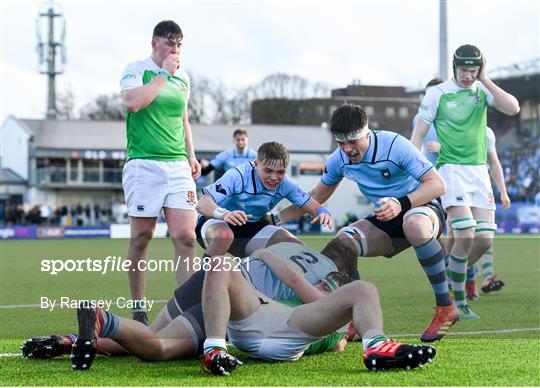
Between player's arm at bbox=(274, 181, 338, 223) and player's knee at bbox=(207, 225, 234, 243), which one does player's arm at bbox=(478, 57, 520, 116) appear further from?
player's knee at bbox=(207, 225, 234, 243)

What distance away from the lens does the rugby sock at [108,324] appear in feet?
15.6

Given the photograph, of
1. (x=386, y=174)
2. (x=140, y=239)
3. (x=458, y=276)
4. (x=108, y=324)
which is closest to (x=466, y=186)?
(x=458, y=276)

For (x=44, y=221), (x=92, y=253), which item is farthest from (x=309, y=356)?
(x=44, y=221)

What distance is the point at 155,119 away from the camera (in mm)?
7066

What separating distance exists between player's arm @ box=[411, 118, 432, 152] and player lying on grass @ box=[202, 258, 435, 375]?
3.48 metres

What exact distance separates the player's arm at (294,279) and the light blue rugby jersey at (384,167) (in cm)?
160

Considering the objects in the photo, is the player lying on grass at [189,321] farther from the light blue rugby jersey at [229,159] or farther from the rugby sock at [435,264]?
the light blue rugby jersey at [229,159]

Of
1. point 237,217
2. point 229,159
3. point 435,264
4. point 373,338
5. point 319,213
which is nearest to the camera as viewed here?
point 373,338

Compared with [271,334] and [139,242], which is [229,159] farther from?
[271,334]

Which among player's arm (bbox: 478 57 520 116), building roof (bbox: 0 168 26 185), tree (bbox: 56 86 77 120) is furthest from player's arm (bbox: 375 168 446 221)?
building roof (bbox: 0 168 26 185)

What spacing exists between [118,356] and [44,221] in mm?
38378

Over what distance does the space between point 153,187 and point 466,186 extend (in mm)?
3117

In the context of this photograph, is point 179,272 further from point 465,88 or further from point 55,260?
point 55,260

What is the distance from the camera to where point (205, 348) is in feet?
15.9
